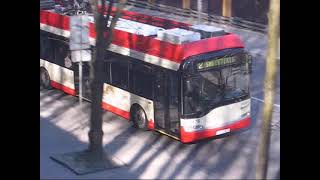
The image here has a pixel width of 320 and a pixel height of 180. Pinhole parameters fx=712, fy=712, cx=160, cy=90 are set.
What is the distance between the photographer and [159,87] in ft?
53.4

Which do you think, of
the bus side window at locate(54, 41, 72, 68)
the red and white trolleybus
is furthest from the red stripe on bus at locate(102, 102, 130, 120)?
the bus side window at locate(54, 41, 72, 68)

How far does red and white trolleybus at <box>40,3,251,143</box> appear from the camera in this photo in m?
15.6

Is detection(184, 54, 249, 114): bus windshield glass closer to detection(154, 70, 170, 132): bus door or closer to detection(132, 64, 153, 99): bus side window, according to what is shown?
detection(154, 70, 170, 132): bus door

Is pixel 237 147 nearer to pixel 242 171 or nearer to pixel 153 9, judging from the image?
pixel 242 171

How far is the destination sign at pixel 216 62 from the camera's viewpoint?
51.1 feet

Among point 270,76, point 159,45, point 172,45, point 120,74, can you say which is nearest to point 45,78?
point 120,74

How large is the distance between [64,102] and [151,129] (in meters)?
4.02

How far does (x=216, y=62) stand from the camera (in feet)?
51.9

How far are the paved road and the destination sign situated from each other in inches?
73.3

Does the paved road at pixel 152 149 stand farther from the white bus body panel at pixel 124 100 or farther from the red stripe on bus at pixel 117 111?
the white bus body panel at pixel 124 100

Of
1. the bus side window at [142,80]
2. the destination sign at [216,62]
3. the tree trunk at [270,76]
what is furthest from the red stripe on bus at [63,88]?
the tree trunk at [270,76]

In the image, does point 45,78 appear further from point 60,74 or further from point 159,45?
point 159,45

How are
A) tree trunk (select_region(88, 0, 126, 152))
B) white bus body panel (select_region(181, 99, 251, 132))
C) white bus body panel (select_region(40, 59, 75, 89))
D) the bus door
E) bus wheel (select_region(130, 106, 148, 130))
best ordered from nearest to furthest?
tree trunk (select_region(88, 0, 126, 152)) < white bus body panel (select_region(181, 99, 251, 132)) < the bus door < bus wheel (select_region(130, 106, 148, 130)) < white bus body panel (select_region(40, 59, 75, 89))
